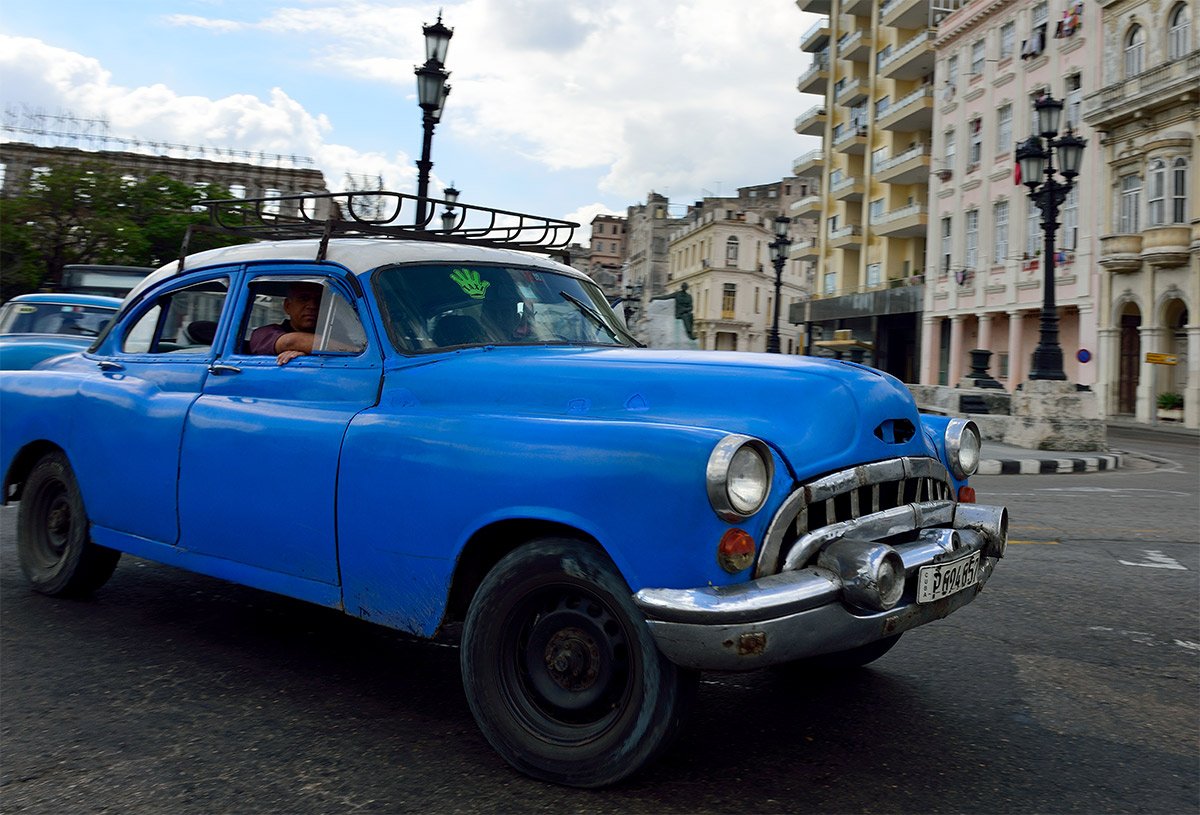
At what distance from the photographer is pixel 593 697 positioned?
3098 millimetres

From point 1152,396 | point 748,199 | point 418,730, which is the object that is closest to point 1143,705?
point 418,730

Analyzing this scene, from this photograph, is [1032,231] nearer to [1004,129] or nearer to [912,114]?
[1004,129]

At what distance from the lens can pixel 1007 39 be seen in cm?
4006

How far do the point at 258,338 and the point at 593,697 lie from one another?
2250mm

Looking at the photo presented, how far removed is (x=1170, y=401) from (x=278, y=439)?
3220cm

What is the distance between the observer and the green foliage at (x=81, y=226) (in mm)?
42156

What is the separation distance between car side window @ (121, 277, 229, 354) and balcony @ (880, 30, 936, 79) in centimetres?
4488

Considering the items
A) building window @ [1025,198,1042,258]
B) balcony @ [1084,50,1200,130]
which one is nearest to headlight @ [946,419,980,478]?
balcony @ [1084,50,1200,130]

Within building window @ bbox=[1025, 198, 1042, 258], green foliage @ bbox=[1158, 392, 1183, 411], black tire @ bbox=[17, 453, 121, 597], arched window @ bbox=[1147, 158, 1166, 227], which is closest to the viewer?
black tire @ bbox=[17, 453, 121, 597]

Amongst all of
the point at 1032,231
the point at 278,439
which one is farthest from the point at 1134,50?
the point at 278,439

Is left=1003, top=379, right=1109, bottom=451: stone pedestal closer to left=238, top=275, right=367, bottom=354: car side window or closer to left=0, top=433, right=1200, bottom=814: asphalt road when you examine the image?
left=0, top=433, right=1200, bottom=814: asphalt road

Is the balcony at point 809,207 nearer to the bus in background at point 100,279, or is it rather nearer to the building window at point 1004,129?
the building window at point 1004,129

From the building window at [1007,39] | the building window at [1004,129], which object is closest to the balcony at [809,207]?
the building window at [1004,129]

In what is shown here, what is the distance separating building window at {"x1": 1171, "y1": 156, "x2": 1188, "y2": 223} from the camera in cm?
3128
